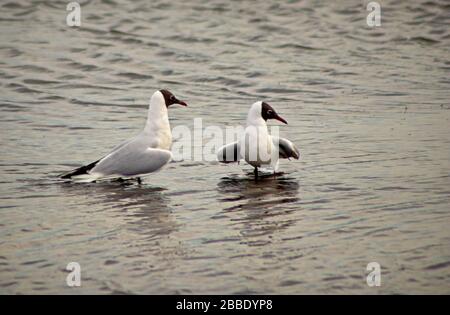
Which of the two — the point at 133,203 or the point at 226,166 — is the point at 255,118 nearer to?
the point at 226,166

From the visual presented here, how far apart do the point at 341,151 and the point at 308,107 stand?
8.18 feet

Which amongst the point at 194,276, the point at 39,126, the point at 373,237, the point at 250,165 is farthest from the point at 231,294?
the point at 39,126

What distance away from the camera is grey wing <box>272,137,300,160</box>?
8.72 m

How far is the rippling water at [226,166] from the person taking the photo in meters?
6.00

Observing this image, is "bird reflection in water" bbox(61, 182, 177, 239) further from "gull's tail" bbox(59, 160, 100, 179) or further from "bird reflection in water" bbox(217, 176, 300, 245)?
"bird reflection in water" bbox(217, 176, 300, 245)

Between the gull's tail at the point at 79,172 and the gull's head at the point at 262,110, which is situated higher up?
the gull's head at the point at 262,110

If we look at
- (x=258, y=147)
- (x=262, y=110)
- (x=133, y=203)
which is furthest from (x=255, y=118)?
(x=133, y=203)

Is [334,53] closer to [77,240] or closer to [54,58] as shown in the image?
[54,58]

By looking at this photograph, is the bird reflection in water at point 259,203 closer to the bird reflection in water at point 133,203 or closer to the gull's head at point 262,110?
the bird reflection in water at point 133,203

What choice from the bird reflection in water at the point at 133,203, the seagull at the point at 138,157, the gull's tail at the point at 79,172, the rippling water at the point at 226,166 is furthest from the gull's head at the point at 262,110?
the gull's tail at the point at 79,172

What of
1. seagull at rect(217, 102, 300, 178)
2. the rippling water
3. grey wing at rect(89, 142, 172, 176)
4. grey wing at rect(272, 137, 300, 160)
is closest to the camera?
the rippling water

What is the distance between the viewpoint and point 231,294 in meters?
5.52

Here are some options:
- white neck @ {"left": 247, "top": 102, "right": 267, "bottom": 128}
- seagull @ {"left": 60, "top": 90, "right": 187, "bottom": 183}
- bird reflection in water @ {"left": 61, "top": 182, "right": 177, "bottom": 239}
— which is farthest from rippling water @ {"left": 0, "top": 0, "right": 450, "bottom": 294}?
white neck @ {"left": 247, "top": 102, "right": 267, "bottom": 128}

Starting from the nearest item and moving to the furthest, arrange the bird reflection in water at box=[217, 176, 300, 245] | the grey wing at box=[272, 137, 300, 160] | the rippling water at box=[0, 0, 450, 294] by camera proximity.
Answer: the rippling water at box=[0, 0, 450, 294] → the bird reflection in water at box=[217, 176, 300, 245] → the grey wing at box=[272, 137, 300, 160]
